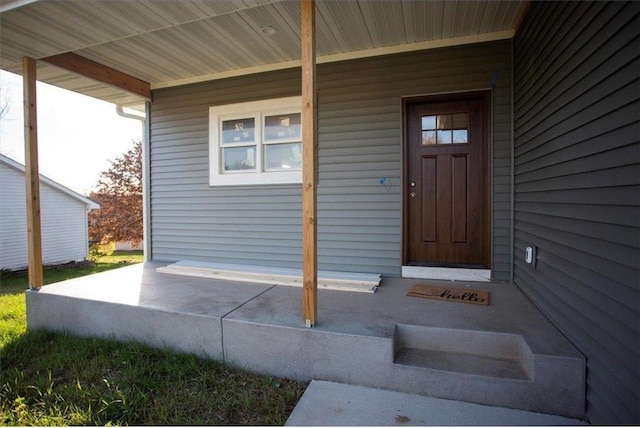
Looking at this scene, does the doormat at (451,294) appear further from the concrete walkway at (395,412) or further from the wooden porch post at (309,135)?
the wooden porch post at (309,135)

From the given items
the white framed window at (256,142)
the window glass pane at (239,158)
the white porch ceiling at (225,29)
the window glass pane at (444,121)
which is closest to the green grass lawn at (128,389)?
the white framed window at (256,142)

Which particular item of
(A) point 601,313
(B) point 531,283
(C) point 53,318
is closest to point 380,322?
(A) point 601,313

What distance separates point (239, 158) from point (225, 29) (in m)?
→ 1.58

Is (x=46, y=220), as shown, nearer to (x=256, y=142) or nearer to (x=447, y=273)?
(x=256, y=142)

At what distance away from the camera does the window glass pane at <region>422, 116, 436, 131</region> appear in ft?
11.5

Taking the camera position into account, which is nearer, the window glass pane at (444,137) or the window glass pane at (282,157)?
the window glass pane at (444,137)

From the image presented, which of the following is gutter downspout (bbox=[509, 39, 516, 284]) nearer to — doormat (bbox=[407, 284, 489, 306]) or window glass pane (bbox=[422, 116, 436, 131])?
doormat (bbox=[407, 284, 489, 306])

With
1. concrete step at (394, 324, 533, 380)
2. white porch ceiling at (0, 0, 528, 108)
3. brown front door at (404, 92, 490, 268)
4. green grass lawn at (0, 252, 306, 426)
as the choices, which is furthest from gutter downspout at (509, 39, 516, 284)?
green grass lawn at (0, 252, 306, 426)

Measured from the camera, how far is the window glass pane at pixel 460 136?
3.40 meters

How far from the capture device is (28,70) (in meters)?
3.19

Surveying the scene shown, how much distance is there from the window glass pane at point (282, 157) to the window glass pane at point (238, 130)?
1.07ft

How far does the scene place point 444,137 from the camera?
3.46 m

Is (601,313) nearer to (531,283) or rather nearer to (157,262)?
(531,283)

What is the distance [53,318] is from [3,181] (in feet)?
36.0
